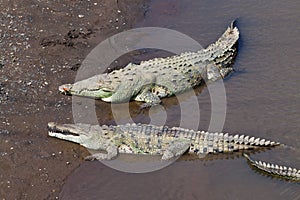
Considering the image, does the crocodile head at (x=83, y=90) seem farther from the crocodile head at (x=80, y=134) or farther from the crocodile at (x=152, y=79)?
the crocodile head at (x=80, y=134)

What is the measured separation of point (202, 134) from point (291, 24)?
4291mm

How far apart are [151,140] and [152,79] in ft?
5.18

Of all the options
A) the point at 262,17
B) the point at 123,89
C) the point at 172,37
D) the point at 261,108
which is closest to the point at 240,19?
the point at 262,17

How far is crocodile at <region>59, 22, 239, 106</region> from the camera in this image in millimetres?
8680

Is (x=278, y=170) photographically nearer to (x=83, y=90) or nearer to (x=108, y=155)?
(x=108, y=155)

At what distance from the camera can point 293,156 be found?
24.3 ft

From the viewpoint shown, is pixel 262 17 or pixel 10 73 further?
pixel 262 17

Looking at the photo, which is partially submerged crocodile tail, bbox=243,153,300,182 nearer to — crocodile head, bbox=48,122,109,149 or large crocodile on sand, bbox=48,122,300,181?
large crocodile on sand, bbox=48,122,300,181

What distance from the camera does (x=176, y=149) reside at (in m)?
7.49

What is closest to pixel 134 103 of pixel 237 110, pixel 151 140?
pixel 151 140

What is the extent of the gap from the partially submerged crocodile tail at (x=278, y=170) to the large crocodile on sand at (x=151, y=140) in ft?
0.57

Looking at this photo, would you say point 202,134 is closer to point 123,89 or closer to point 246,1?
point 123,89

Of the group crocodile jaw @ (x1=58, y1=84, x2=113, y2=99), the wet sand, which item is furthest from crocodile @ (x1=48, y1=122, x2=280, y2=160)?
crocodile jaw @ (x1=58, y1=84, x2=113, y2=99)

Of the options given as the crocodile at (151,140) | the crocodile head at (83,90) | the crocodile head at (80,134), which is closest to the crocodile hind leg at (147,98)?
the crocodile head at (83,90)
